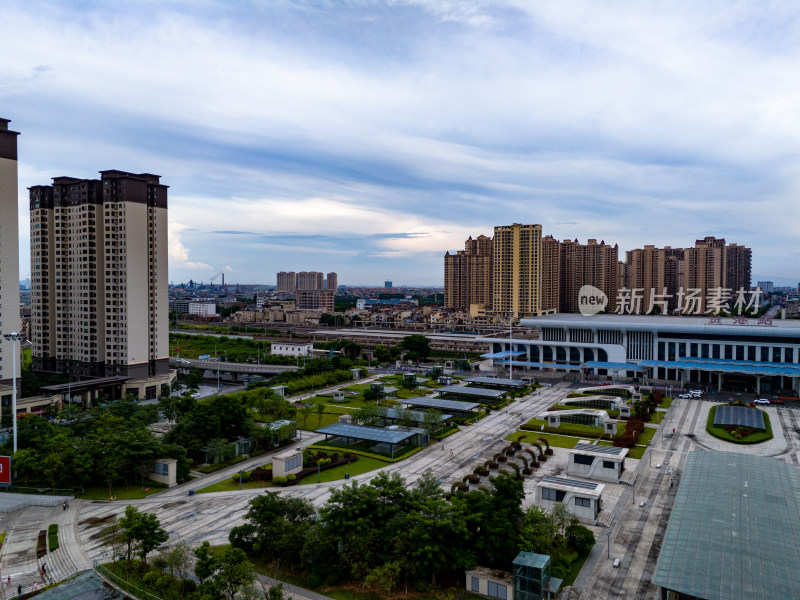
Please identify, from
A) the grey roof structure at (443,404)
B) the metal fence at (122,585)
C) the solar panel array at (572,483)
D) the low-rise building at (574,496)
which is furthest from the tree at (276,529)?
the grey roof structure at (443,404)

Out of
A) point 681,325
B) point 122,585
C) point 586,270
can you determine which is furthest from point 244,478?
point 586,270

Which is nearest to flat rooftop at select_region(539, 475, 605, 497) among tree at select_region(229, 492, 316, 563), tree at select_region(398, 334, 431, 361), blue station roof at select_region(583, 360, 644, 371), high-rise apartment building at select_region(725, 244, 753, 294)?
tree at select_region(229, 492, 316, 563)

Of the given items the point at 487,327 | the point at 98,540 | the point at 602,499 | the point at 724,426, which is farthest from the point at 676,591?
the point at 487,327

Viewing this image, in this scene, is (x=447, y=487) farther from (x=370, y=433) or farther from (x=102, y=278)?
(x=102, y=278)

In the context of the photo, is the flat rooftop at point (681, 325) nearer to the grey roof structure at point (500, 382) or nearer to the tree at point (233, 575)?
the grey roof structure at point (500, 382)

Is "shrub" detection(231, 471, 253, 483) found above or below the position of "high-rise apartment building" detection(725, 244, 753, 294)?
below

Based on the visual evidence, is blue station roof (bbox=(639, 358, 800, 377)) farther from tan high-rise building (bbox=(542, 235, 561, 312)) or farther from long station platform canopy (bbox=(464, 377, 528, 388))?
tan high-rise building (bbox=(542, 235, 561, 312))
